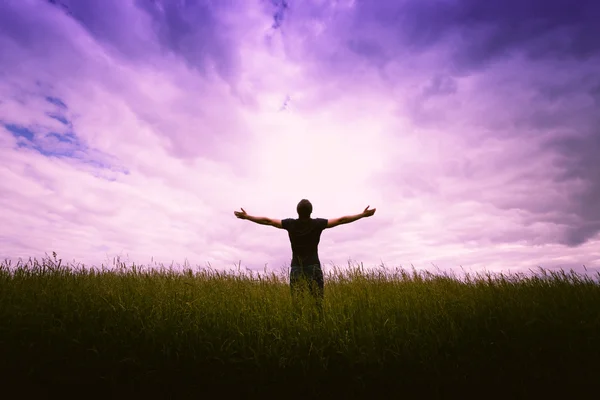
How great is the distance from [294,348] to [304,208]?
2.18 metres

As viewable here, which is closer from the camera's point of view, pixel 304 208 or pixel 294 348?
pixel 294 348

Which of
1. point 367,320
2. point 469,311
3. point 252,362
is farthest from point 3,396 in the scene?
point 469,311

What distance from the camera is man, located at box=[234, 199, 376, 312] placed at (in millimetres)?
5801

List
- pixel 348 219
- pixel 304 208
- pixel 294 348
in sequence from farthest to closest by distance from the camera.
Answer: 1. pixel 348 219
2. pixel 304 208
3. pixel 294 348

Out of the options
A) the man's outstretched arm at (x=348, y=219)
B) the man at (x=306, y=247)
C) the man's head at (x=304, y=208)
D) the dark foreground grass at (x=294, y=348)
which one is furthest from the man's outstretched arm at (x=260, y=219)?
the dark foreground grass at (x=294, y=348)

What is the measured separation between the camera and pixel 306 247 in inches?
235

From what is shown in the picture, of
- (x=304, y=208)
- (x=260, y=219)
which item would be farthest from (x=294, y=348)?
(x=260, y=219)

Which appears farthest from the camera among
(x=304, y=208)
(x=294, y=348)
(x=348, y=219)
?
(x=348, y=219)

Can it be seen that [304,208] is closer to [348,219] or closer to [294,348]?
[348,219]

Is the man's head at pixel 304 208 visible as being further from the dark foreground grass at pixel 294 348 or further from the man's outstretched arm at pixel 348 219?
the dark foreground grass at pixel 294 348

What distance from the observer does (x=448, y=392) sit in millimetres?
4484

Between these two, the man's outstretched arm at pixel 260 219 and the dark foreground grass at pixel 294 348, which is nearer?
the dark foreground grass at pixel 294 348

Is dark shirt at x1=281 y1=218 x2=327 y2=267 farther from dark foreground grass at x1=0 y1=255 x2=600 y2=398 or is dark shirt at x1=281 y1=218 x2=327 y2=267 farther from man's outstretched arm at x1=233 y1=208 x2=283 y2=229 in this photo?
dark foreground grass at x1=0 y1=255 x2=600 y2=398

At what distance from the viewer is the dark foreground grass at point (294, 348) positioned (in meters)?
4.45
